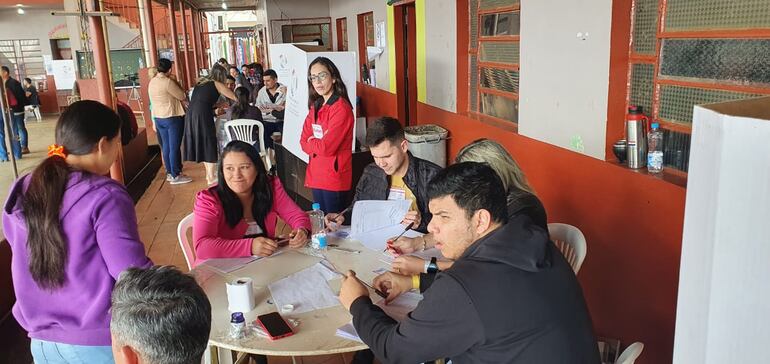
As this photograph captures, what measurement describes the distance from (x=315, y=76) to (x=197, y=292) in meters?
2.66

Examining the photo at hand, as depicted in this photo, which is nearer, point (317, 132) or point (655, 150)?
point (655, 150)

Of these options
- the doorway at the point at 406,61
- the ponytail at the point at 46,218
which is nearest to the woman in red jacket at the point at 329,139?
the ponytail at the point at 46,218

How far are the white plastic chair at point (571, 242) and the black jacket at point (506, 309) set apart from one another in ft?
3.16

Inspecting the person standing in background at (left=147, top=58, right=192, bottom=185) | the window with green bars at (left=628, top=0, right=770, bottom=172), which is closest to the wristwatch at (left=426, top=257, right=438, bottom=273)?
the window with green bars at (left=628, top=0, right=770, bottom=172)

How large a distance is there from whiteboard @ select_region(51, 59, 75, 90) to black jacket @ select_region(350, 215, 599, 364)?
16960 mm

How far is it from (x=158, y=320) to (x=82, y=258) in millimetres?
685

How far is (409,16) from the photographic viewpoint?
6.79 meters

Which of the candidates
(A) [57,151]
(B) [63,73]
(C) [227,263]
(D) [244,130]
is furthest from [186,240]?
(B) [63,73]

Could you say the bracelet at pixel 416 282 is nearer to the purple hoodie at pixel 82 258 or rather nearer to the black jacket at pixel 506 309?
the black jacket at pixel 506 309

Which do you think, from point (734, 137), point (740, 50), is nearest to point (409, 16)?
point (740, 50)

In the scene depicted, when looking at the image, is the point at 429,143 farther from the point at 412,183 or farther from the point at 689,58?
the point at 689,58

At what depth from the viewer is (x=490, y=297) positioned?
1317 millimetres

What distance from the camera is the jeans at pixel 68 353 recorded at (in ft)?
5.61

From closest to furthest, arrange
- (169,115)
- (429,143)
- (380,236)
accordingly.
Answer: (380,236)
(429,143)
(169,115)
